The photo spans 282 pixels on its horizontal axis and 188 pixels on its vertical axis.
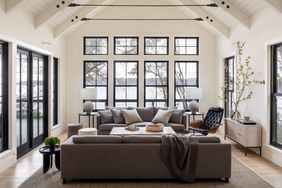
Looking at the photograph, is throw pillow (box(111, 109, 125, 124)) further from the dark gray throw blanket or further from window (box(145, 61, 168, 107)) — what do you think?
the dark gray throw blanket

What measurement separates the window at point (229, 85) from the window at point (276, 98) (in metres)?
2.35

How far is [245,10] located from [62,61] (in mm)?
5494

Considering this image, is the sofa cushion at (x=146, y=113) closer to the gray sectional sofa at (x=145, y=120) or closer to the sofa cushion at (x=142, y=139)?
the gray sectional sofa at (x=145, y=120)

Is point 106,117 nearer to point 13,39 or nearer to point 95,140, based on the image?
point 13,39

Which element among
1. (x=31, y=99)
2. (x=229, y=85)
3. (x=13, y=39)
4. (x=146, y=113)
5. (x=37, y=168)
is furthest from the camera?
(x=229, y=85)

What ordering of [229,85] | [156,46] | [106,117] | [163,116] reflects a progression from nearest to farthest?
[163,116] < [106,117] < [229,85] < [156,46]

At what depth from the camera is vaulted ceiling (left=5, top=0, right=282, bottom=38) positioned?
611 centimetres

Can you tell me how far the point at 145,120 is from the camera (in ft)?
26.8

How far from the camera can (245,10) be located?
22.2 feet

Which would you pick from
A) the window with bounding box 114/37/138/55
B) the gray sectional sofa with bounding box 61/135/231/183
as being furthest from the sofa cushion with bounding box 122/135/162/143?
the window with bounding box 114/37/138/55

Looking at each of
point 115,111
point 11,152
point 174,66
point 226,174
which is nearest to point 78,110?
point 115,111

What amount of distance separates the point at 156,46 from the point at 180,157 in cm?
570

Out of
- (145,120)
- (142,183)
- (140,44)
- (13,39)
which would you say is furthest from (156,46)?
(142,183)

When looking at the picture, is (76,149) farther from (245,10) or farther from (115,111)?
(245,10)
